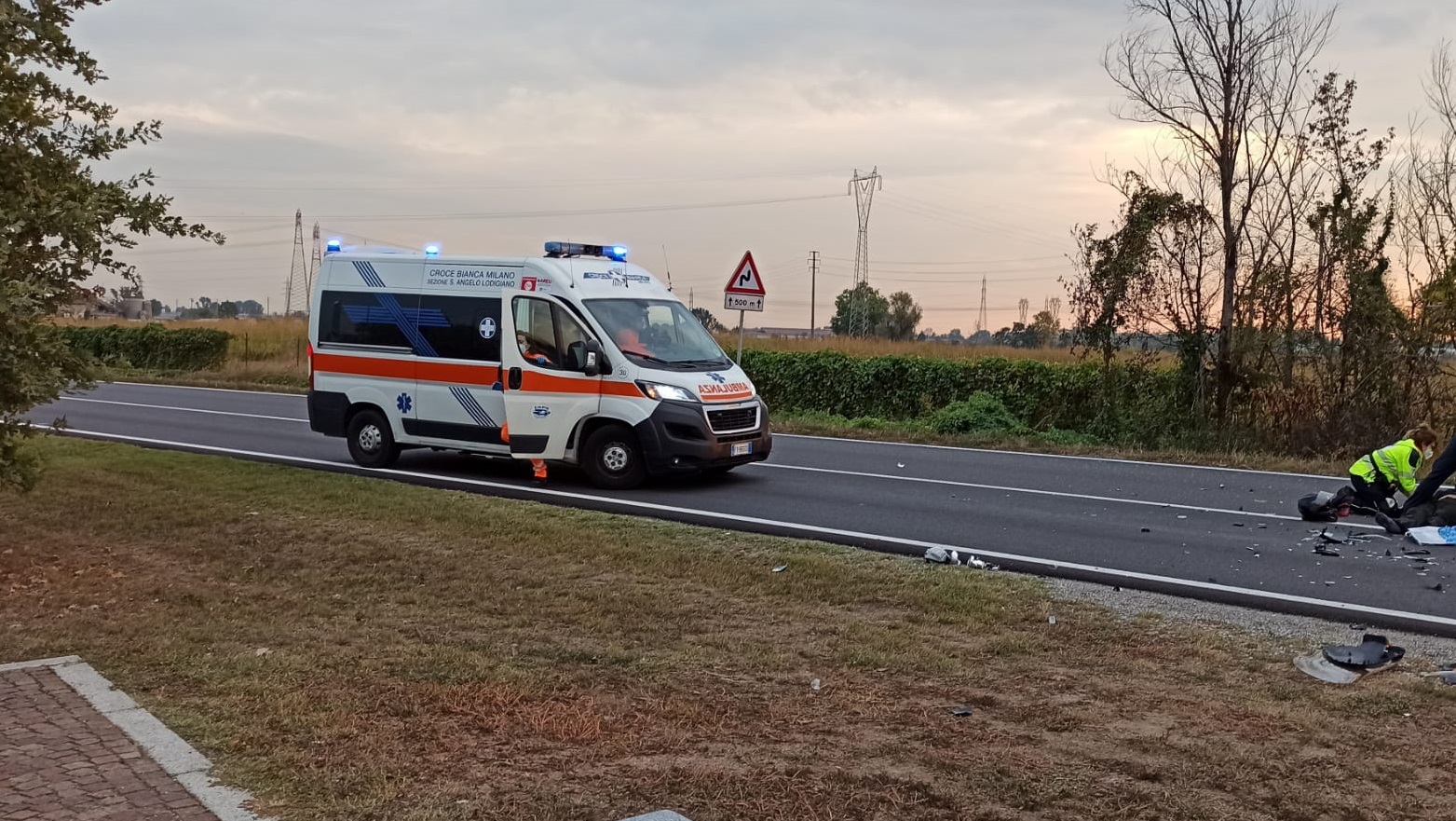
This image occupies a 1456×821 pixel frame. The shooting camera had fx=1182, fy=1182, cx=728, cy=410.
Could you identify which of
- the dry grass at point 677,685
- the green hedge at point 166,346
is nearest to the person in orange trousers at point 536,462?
the dry grass at point 677,685

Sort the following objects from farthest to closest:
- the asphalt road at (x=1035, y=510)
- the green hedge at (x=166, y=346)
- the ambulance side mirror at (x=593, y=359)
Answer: the green hedge at (x=166, y=346), the ambulance side mirror at (x=593, y=359), the asphalt road at (x=1035, y=510)

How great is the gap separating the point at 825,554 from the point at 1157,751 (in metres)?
4.42

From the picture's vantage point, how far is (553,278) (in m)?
12.8

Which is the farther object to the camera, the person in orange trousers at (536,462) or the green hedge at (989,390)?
the green hedge at (989,390)

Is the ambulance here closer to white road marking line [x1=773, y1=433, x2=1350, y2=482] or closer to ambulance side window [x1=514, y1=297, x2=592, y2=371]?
ambulance side window [x1=514, y1=297, x2=592, y2=371]

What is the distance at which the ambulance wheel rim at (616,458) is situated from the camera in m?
12.7

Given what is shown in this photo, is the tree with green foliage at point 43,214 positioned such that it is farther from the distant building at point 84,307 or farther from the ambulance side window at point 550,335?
the ambulance side window at point 550,335

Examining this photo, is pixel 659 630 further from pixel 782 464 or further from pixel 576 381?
pixel 782 464

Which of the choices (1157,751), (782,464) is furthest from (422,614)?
(782,464)

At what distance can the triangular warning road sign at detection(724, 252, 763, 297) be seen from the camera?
19812mm

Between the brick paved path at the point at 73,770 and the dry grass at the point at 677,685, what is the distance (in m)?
0.28

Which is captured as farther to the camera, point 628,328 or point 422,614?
point 628,328

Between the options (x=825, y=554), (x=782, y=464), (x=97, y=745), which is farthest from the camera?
(x=782, y=464)

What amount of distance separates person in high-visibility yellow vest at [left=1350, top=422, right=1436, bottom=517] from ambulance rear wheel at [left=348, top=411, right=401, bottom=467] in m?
10.5
